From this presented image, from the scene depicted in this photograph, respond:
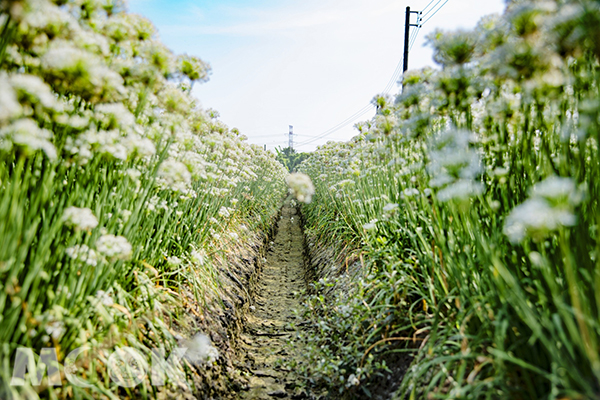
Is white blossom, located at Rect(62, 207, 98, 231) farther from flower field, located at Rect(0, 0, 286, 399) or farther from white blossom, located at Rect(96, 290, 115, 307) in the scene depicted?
white blossom, located at Rect(96, 290, 115, 307)

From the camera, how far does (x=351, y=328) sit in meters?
2.85

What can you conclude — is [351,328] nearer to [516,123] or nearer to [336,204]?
[516,123]

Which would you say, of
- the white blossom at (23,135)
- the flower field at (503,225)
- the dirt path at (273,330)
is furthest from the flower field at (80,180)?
the flower field at (503,225)

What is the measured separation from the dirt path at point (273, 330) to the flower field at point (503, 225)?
382 mm

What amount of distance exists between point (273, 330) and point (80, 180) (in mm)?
2924

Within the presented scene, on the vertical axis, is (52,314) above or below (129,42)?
below

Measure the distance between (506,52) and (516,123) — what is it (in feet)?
1.92

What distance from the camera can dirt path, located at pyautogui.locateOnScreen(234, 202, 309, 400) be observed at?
2.81 m

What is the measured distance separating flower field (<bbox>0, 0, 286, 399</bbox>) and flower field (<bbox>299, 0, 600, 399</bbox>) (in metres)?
1.54

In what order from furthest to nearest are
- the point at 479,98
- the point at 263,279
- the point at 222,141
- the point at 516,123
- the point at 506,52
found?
the point at 263,279 < the point at 222,141 < the point at 479,98 < the point at 516,123 < the point at 506,52

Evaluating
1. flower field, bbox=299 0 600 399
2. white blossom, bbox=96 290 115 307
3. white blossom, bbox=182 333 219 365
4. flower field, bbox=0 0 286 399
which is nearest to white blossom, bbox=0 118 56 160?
flower field, bbox=0 0 286 399

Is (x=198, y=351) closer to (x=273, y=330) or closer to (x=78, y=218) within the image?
(x=78, y=218)

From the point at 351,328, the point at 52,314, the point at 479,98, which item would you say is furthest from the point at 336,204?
the point at 52,314

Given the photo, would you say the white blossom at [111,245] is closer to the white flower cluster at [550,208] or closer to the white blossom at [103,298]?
the white blossom at [103,298]
